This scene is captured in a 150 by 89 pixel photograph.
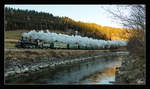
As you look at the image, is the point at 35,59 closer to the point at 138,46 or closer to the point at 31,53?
the point at 31,53

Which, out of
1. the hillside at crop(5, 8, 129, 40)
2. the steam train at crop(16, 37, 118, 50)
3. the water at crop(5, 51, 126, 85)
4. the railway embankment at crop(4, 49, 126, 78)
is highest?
the hillside at crop(5, 8, 129, 40)

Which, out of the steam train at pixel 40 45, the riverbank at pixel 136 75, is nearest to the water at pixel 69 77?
the riverbank at pixel 136 75

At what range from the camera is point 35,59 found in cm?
986

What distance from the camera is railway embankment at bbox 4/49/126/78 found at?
7936 millimetres

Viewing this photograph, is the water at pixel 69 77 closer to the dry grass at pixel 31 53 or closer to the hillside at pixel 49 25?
the dry grass at pixel 31 53

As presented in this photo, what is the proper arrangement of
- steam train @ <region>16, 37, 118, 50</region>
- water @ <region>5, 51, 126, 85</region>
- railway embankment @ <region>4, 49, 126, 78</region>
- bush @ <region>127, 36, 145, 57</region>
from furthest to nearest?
1. steam train @ <region>16, 37, 118, 50</region>
2. railway embankment @ <region>4, 49, 126, 78</region>
3. water @ <region>5, 51, 126, 85</region>
4. bush @ <region>127, 36, 145, 57</region>

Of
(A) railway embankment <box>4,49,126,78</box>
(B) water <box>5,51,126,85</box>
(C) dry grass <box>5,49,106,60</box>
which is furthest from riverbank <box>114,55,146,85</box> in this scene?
(C) dry grass <box>5,49,106,60</box>

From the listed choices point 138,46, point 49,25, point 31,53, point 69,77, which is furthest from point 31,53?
point 138,46

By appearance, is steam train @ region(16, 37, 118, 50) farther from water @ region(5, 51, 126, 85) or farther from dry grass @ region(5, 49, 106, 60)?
water @ region(5, 51, 126, 85)

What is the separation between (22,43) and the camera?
9578 mm

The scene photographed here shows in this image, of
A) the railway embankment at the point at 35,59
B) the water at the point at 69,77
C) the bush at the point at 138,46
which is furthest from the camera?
the railway embankment at the point at 35,59

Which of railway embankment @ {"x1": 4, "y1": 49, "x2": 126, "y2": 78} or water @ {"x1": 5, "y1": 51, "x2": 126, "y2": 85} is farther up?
railway embankment @ {"x1": 4, "y1": 49, "x2": 126, "y2": 78}

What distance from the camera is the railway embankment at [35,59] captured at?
7.94 meters
